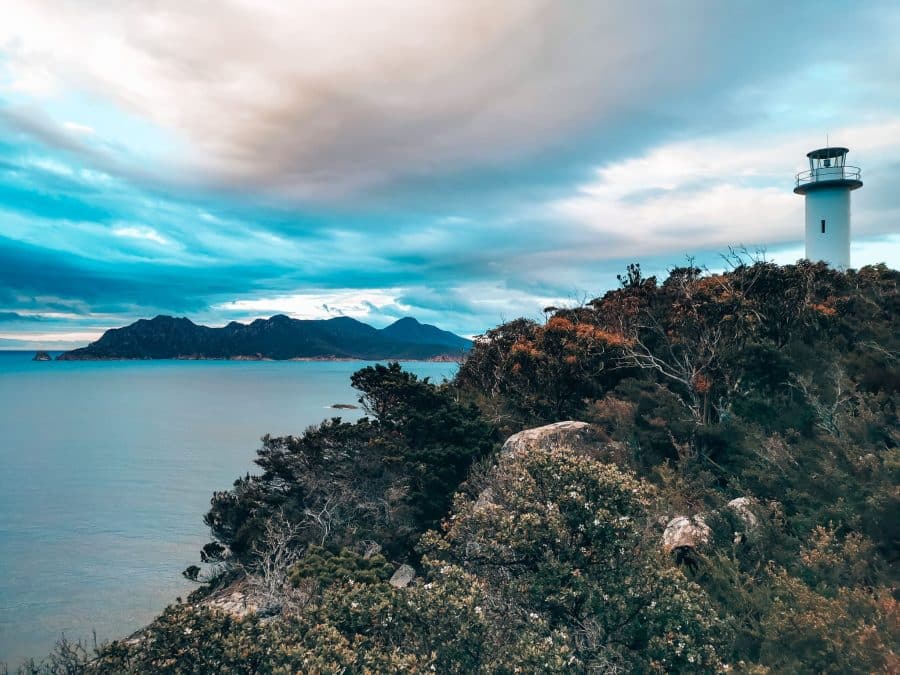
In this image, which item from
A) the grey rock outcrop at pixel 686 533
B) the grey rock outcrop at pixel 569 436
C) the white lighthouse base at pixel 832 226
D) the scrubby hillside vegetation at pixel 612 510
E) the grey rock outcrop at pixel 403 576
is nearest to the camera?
the scrubby hillside vegetation at pixel 612 510

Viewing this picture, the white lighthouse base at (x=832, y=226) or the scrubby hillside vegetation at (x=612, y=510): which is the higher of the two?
the white lighthouse base at (x=832, y=226)

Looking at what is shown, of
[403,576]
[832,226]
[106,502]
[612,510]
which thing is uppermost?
[832,226]

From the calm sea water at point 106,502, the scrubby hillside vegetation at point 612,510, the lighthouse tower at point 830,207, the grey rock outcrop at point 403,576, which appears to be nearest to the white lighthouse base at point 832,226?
the lighthouse tower at point 830,207

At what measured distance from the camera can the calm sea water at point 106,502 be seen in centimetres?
3192

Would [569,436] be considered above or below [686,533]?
above

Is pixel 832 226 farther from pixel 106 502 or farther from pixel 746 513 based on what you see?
pixel 106 502

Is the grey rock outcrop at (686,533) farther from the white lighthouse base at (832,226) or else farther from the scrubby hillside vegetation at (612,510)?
the white lighthouse base at (832,226)

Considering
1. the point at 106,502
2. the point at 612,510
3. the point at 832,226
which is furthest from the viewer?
the point at 106,502

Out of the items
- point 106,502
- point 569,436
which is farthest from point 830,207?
point 106,502

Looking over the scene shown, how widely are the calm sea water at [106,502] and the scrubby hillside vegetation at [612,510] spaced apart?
6426 mm

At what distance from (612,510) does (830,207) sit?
38034 mm

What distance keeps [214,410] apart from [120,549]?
81237mm

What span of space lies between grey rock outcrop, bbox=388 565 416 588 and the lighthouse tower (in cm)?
3517

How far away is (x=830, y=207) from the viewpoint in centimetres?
3925
